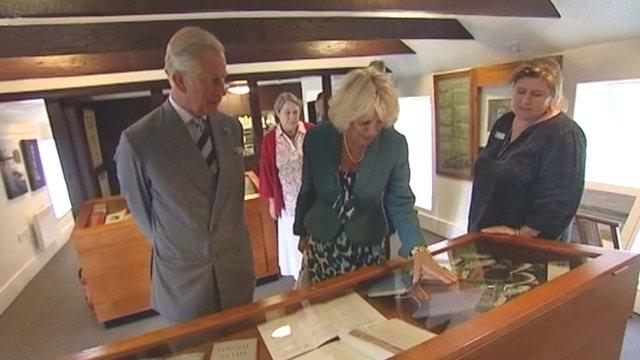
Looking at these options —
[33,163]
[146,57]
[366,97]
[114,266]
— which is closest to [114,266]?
[114,266]

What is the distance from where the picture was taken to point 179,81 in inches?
44.6

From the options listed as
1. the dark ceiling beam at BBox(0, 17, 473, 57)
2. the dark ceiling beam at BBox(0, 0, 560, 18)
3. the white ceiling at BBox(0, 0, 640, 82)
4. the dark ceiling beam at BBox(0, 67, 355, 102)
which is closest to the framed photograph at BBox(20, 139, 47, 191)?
the dark ceiling beam at BBox(0, 67, 355, 102)

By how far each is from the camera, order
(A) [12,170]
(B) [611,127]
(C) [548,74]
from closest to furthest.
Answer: (C) [548,74] → (B) [611,127] → (A) [12,170]

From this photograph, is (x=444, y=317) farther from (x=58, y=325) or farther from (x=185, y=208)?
(x=58, y=325)

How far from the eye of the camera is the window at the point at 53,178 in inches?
187

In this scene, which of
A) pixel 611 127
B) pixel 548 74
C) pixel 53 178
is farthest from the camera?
pixel 53 178

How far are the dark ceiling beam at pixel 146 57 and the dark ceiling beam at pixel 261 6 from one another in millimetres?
1157

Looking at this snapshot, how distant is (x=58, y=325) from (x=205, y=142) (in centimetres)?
260

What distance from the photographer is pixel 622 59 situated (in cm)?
218

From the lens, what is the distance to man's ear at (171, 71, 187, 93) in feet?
3.68

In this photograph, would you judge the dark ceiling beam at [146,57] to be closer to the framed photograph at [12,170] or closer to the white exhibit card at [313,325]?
the framed photograph at [12,170]

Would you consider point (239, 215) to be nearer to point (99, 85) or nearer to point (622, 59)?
point (622, 59)

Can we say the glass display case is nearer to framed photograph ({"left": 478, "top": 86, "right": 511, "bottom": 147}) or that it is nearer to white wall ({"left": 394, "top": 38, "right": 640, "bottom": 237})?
white wall ({"left": 394, "top": 38, "right": 640, "bottom": 237})

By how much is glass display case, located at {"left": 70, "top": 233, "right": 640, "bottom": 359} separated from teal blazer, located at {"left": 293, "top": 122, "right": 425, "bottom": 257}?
0.19 m
